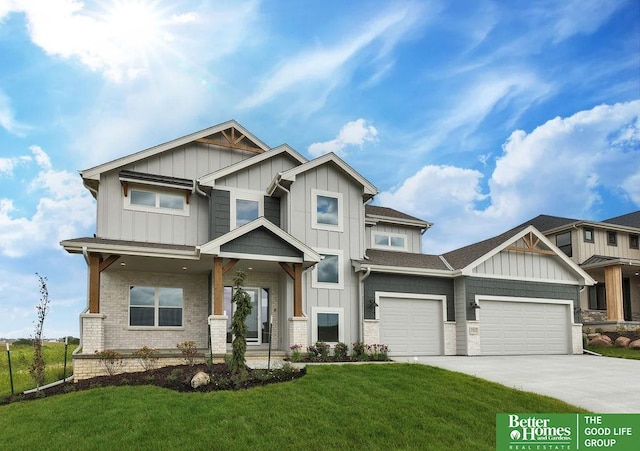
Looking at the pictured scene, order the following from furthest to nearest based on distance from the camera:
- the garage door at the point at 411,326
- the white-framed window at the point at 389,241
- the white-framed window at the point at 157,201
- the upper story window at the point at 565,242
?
the upper story window at the point at 565,242 < the white-framed window at the point at 389,241 < the garage door at the point at 411,326 < the white-framed window at the point at 157,201

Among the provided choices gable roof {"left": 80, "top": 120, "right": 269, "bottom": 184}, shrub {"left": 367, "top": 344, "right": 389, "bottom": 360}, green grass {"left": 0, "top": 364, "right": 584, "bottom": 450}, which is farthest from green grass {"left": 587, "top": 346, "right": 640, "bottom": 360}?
gable roof {"left": 80, "top": 120, "right": 269, "bottom": 184}

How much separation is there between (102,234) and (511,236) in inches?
577

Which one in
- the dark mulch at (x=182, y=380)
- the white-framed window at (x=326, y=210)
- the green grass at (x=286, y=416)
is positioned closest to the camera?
the green grass at (x=286, y=416)

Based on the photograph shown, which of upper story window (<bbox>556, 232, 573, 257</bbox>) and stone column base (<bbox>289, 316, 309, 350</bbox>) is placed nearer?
stone column base (<bbox>289, 316, 309, 350</bbox>)

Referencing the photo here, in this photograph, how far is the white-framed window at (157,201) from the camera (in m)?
17.7

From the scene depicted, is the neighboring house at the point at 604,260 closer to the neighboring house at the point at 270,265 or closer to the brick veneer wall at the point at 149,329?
the neighboring house at the point at 270,265

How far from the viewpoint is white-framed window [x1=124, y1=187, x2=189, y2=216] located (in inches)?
698

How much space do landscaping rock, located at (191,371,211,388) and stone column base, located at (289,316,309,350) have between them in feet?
16.2

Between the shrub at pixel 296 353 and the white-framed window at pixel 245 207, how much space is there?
4.52 m

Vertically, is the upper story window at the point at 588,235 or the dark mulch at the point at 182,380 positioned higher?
the upper story window at the point at 588,235

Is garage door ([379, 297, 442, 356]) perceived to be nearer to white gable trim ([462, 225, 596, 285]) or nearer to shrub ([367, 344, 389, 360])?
shrub ([367, 344, 389, 360])

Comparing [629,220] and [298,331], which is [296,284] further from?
[629,220]

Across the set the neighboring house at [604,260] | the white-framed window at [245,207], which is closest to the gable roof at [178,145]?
the white-framed window at [245,207]

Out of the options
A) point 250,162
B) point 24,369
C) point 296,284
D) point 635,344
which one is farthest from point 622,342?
point 24,369
